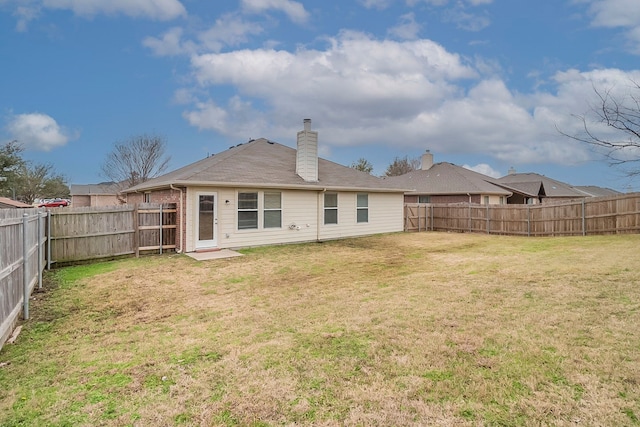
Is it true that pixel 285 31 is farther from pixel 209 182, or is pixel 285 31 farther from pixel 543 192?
pixel 543 192

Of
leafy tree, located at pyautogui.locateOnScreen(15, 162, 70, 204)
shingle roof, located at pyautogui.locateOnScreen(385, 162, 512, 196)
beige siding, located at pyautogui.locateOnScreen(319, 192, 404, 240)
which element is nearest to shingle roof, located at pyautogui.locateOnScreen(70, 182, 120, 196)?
leafy tree, located at pyautogui.locateOnScreen(15, 162, 70, 204)

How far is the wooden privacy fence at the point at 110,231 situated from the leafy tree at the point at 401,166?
40.2 meters

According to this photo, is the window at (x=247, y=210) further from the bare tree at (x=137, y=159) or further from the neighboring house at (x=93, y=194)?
the neighboring house at (x=93, y=194)

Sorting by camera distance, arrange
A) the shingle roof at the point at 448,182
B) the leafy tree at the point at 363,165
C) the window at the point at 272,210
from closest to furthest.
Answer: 1. the window at the point at 272,210
2. the shingle roof at the point at 448,182
3. the leafy tree at the point at 363,165

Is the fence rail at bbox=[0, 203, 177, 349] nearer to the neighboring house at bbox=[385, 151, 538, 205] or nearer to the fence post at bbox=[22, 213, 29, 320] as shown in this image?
the fence post at bbox=[22, 213, 29, 320]

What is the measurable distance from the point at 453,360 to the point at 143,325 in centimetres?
A: 405

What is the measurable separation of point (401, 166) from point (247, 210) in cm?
3882

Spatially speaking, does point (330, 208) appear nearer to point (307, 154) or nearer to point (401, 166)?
point (307, 154)

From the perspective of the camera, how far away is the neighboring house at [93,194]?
118 feet

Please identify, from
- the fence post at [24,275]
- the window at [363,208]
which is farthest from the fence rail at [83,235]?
the window at [363,208]

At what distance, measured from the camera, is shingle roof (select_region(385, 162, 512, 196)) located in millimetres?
22453

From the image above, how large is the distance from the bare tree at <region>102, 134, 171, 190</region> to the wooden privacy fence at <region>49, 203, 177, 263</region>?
68.9 ft

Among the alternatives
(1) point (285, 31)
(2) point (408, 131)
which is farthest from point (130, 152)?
(2) point (408, 131)

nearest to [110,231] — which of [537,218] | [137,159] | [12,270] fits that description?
[12,270]
